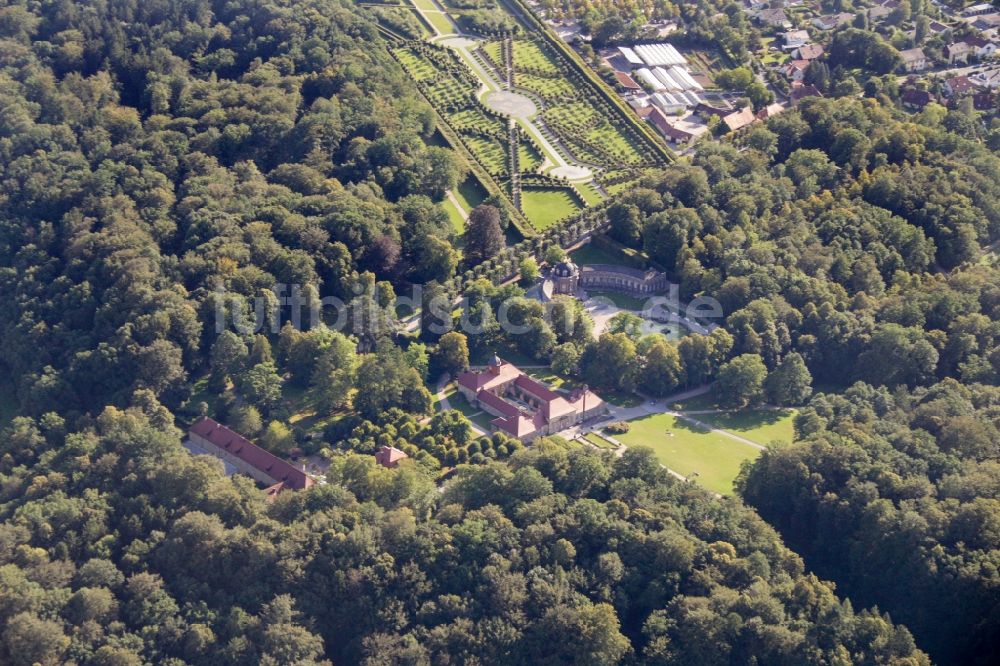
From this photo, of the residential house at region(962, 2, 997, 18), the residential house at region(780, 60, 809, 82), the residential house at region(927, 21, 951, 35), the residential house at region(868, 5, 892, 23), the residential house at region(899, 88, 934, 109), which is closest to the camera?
the residential house at region(899, 88, 934, 109)

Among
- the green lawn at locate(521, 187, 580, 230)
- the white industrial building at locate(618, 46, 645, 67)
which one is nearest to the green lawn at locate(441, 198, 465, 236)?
the green lawn at locate(521, 187, 580, 230)

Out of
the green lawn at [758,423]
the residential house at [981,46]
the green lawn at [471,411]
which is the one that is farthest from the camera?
the residential house at [981,46]

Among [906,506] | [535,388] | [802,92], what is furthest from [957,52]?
[906,506]

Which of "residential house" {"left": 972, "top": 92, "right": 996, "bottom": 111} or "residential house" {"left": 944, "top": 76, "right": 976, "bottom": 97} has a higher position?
"residential house" {"left": 944, "top": 76, "right": 976, "bottom": 97}

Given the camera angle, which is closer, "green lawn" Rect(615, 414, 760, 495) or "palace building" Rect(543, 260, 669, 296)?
"green lawn" Rect(615, 414, 760, 495)

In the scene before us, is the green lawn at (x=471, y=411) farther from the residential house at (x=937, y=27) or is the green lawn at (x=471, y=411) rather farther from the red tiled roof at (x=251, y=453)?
the residential house at (x=937, y=27)

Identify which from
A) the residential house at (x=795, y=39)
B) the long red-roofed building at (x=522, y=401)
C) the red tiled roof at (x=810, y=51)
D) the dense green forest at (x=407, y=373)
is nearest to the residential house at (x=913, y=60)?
the red tiled roof at (x=810, y=51)

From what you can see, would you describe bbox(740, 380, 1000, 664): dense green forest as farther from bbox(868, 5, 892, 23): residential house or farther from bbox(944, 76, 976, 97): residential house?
bbox(868, 5, 892, 23): residential house
